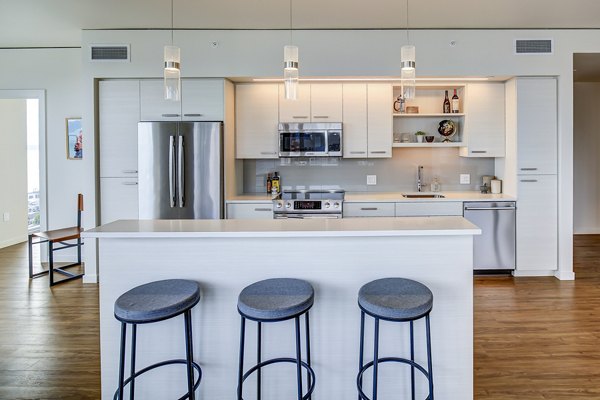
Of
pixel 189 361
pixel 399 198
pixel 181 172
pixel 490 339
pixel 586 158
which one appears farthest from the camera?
pixel 586 158

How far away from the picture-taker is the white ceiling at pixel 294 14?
385cm

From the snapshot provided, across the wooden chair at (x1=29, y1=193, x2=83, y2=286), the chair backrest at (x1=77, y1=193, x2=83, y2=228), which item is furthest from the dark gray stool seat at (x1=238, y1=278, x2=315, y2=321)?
the chair backrest at (x1=77, y1=193, x2=83, y2=228)

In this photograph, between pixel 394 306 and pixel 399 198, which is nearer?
pixel 394 306

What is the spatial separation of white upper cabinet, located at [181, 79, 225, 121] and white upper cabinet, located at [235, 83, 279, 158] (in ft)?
1.40

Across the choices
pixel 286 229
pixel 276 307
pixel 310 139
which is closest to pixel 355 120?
pixel 310 139

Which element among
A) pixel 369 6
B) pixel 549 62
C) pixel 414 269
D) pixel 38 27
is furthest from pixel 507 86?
pixel 38 27

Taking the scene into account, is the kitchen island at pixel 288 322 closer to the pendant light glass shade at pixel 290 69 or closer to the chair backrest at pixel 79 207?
the pendant light glass shade at pixel 290 69

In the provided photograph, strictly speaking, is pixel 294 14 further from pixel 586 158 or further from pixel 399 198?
pixel 586 158

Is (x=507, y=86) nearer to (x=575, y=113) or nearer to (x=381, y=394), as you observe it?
(x=575, y=113)

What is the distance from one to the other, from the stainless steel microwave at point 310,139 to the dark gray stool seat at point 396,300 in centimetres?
292

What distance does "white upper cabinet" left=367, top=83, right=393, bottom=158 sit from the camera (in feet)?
16.1

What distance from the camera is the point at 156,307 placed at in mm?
1901

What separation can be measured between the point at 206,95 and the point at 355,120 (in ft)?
5.71

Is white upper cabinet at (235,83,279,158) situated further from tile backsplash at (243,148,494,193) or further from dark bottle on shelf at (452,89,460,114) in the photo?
dark bottle on shelf at (452,89,460,114)
